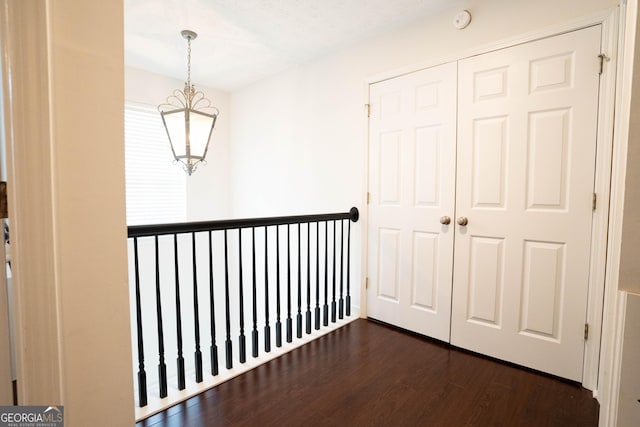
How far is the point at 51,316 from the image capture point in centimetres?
73

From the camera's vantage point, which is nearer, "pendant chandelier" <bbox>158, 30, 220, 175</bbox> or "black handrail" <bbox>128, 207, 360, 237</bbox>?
"black handrail" <bbox>128, 207, 360, 237</bbox>

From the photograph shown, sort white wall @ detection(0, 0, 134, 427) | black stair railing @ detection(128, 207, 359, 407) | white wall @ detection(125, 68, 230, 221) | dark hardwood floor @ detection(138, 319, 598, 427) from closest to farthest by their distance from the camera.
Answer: white wall @ detection(0, 0, 134, 427) → dark hardwood floor @ detection(138, 319, 598, 427) → black stair railing @ detection(128, 207, 359, 407) → white wall @ detection(125, 68, 230, 221)

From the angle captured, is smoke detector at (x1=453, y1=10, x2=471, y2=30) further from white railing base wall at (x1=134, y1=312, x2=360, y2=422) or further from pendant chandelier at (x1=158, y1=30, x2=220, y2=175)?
white railing base wall at (x1=134, y1=312, x2=360, y2=422)

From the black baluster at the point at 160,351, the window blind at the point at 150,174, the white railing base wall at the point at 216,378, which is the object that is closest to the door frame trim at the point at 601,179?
the white railing base wall at the point at 216,378

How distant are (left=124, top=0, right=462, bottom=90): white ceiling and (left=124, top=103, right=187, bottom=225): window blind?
57 cm

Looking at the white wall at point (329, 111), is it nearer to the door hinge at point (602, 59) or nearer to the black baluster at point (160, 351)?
the door hinge at point (602, 59)

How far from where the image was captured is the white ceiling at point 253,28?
7.09 feet

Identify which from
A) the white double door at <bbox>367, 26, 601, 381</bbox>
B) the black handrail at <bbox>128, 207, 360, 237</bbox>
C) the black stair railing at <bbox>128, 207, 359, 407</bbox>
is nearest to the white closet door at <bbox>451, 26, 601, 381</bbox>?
the white double door at <bbox>367, 26, 601, 381</bbox>

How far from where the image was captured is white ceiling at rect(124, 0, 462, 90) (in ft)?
7.09

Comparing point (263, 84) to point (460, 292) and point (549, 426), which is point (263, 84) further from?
point (549, 426)

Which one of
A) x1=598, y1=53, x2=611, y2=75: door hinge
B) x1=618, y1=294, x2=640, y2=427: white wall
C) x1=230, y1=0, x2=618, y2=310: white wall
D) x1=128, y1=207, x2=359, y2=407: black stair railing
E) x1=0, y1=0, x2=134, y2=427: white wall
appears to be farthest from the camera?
x1=128, y1=207, x2=359, y2=407: black stair railing

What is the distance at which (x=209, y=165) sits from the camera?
12.9 ft

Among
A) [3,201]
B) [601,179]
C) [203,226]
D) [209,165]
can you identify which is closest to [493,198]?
[601,179]

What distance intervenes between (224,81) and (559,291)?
3719 millimetres
